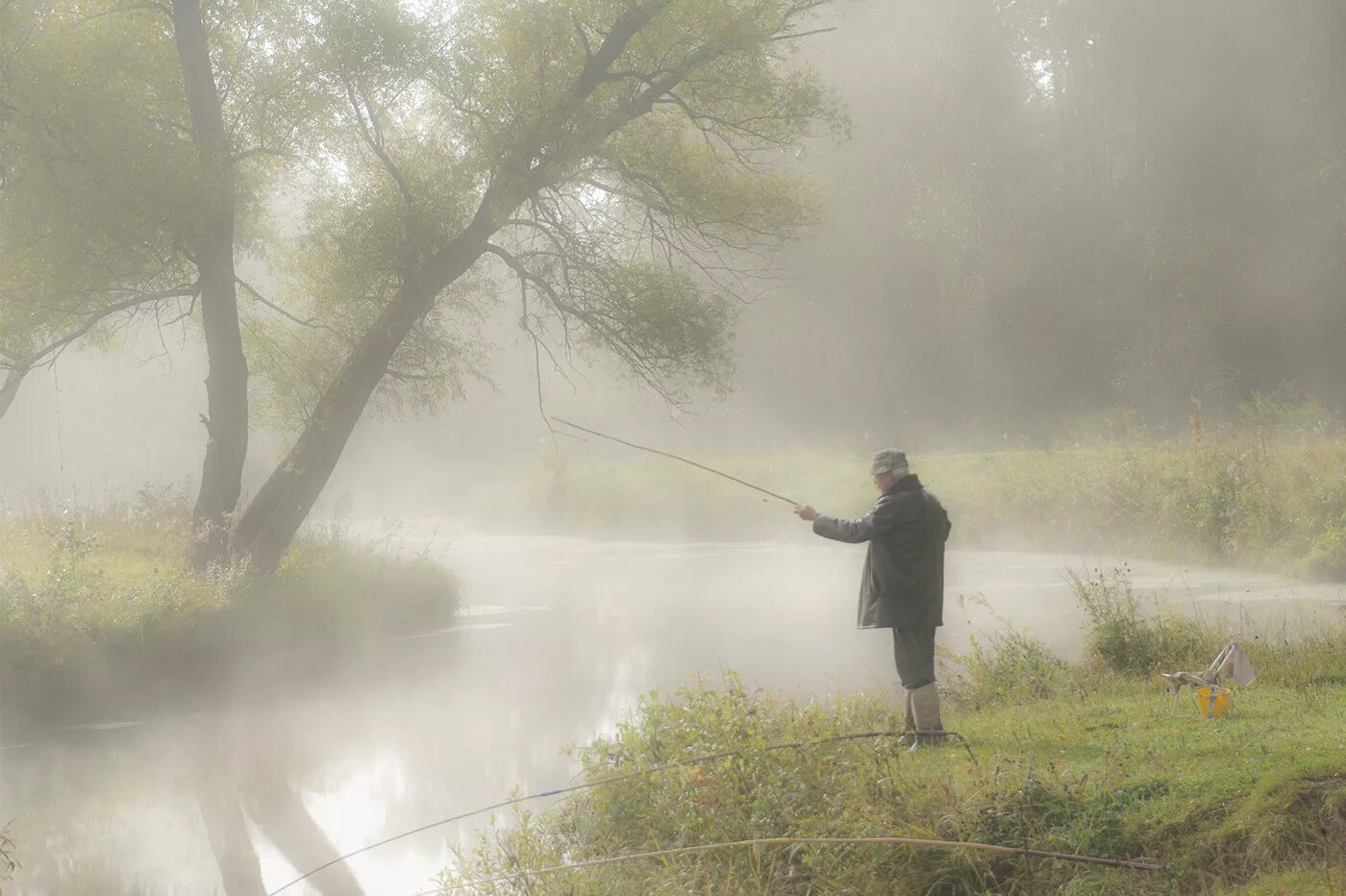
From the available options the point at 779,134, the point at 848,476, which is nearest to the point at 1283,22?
the point at 848,476

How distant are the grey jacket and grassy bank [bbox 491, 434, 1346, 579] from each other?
419 inches

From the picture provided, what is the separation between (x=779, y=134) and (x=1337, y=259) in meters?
22.8

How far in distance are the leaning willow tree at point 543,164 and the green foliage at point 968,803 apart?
27.7 feet

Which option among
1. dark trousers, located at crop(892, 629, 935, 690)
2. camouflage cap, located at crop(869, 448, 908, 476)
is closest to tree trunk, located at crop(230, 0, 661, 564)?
camouflage cap, located at crop(869, 448, 908, 476)

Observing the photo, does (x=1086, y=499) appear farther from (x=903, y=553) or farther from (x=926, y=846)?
(x=926, y=846)

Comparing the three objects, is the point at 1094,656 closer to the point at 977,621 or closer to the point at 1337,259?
the point at 977,621

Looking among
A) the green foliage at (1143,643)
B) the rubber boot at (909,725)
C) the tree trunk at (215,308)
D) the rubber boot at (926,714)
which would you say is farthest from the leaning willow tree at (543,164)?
the rubber boot at (926,714)

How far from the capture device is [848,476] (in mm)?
31750

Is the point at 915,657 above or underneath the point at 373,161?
underneath

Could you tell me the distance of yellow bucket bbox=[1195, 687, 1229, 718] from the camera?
7.56 meters

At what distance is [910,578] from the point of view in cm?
805

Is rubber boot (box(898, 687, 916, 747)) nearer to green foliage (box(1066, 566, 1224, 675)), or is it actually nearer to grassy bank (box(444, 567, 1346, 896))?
grassy bank (box(444, 567, 1346, 896))

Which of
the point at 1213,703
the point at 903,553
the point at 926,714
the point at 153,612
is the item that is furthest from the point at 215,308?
the point at 1213,703

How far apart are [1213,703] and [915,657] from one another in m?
1.77
